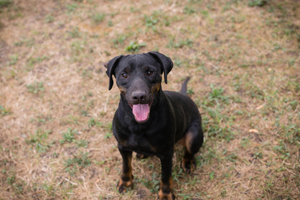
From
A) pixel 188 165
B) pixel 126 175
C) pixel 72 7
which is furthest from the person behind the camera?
pixel 72 7

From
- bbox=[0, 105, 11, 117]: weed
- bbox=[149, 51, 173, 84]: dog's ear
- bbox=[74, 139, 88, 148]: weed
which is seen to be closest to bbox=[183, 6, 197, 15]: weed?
bbox=[149, 51, 173, 84]: dog's ear

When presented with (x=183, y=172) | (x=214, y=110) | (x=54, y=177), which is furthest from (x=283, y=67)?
(x=54, y=177)

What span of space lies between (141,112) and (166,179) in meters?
1.19

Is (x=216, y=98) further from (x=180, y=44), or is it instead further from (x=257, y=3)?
(x=257, y=3)

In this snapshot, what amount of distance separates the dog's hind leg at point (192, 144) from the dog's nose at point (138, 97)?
55.0 inches

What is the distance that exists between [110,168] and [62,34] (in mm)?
4033

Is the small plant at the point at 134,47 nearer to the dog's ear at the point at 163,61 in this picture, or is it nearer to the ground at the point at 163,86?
the ground at the point at 163,86

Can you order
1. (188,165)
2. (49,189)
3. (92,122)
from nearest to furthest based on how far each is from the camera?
(49,189), (188,165), (92,122)

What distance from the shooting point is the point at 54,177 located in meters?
3.81

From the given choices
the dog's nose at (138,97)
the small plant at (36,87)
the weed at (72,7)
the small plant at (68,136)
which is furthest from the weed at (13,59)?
the dog's nose at (138,97)

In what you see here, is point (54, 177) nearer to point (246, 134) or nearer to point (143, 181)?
point (143, 181)

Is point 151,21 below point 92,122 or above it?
above

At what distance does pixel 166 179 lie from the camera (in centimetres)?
324

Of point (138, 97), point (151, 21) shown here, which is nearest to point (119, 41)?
point (151, 21)
